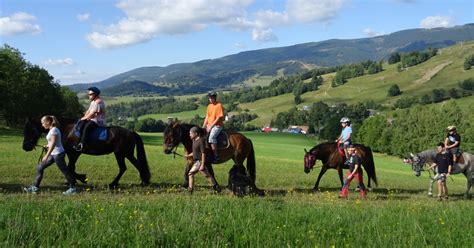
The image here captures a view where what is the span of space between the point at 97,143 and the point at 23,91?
5644cm

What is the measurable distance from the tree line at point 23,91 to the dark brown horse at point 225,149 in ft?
170

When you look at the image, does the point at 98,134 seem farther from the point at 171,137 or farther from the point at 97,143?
the point at 171,137

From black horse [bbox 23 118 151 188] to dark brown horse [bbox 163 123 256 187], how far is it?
4.49 ft

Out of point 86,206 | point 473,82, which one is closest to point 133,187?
point 86,206

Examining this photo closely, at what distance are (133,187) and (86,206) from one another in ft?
19.6

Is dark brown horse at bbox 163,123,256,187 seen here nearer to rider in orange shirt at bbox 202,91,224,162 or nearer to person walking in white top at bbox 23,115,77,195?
rider in orange shirt at bbox 202,91,224,162

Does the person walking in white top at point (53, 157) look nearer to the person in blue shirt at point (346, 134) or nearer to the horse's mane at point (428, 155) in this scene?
the person in blue shirt at point (346, 134)

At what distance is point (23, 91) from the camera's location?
2470 inches

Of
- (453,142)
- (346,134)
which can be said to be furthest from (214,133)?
(453,142)

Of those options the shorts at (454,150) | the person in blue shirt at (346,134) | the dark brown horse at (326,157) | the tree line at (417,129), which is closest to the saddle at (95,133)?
the dark brown horse at (326,157)

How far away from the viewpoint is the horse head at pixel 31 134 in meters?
12.9

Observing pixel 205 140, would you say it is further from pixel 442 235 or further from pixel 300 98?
pixel 300 98

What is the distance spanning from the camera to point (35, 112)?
65250 mm

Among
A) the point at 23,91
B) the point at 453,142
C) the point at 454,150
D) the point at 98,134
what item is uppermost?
the point at 23,91
